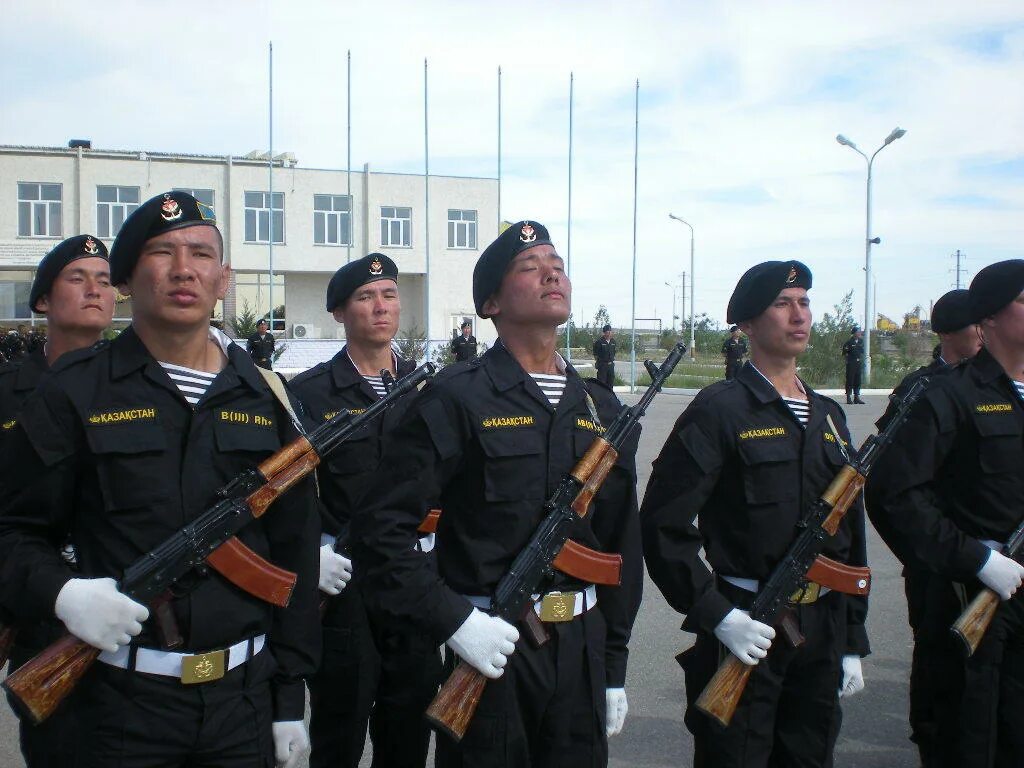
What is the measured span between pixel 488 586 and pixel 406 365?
236 cm

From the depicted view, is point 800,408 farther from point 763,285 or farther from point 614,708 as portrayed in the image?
point 614,708

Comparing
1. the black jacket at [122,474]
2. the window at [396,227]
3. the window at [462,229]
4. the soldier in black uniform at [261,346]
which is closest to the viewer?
the black jacket at [122,474]

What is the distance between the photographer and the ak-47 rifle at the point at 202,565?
2666 mm

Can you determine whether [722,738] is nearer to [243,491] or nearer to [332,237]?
[243,491]

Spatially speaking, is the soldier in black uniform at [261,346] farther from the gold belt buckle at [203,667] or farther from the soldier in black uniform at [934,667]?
the gold belt buckle at [203,667]

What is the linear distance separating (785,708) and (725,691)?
0.34 metres

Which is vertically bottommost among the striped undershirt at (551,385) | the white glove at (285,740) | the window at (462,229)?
the white glove at (285,740)

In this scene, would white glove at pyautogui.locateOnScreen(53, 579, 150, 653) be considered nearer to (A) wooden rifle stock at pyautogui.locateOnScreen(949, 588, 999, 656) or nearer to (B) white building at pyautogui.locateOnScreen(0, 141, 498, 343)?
(A) wooden rifle stock at pyautogui.locateOnScreen(949, 588, 999, 656)

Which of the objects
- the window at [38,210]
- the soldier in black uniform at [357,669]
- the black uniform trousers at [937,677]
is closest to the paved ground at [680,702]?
the black uniform trousers at [937,677]

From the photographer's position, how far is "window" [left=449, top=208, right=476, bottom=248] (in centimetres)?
4456

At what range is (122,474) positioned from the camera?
2.75 meters

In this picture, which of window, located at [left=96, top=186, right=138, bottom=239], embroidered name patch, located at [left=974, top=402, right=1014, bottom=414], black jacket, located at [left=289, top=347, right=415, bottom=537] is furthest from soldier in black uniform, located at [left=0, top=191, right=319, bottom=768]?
window, located at [left=96, top=186, right=138, bottom=239]

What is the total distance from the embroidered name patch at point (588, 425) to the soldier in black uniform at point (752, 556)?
0.49m

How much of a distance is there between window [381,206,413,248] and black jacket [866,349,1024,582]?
134 feet
